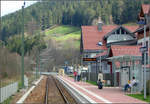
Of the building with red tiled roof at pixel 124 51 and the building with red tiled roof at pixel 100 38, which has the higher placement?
the building with red tiled roof at pixel 100 38

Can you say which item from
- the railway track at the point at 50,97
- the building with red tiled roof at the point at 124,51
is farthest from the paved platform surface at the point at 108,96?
the building with red tiled roof at the point at 124,51

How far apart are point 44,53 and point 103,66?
65920 mm

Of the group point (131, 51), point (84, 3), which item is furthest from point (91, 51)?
point (84, 3)

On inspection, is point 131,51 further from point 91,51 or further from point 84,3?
point 84,3

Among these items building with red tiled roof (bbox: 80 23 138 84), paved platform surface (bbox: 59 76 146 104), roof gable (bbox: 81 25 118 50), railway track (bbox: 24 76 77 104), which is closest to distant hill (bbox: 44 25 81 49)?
roof gable (bbox: 81 25 118 50)

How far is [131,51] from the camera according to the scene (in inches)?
1220

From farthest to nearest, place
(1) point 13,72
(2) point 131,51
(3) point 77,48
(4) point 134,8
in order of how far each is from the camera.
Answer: (4) point 134,8 → (3) point 77,48 → (1) point 13,72 → (2) point 131,51

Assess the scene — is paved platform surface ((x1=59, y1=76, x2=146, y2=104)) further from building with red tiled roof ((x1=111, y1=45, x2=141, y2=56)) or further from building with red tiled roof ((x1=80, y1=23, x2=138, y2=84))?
building with red tiled roof ((x1=80, y1=23, x2=138, y2=84))

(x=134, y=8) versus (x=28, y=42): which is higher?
(x=134, y=8)

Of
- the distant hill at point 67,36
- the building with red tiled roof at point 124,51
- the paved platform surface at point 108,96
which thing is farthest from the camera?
the distant hill at point 67,36

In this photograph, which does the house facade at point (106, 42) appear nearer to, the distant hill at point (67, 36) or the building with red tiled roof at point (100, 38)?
the building with red tiled roof at point (100, 38)

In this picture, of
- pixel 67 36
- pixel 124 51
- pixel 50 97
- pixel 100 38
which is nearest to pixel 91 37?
pixel 100 38

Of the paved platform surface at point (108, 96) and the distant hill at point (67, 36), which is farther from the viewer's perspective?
the distant hill at point (67, 36)

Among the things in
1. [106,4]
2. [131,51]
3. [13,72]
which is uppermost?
[106,4]
